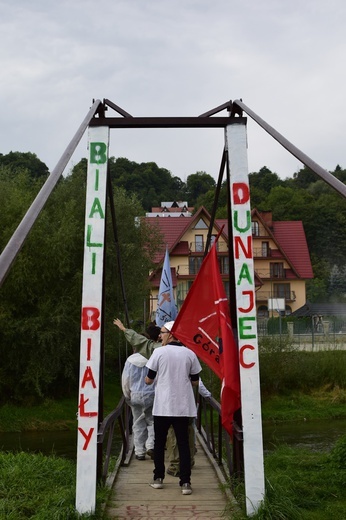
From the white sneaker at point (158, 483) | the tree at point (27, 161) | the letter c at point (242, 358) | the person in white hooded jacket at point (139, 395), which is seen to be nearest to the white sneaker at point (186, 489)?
the white sneaker at point (158, 483)

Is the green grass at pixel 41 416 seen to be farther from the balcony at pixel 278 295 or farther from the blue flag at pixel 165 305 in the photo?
the balcony at pixel 278 295

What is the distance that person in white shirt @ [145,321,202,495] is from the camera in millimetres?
6930

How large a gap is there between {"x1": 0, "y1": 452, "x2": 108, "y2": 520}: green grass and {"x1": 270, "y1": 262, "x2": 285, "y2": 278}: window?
48.0 metres

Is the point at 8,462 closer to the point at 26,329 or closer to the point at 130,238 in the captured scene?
the point at 26,329

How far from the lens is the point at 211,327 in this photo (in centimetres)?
713

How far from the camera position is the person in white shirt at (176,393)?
693 centimetres

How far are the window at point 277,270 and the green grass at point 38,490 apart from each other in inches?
1888

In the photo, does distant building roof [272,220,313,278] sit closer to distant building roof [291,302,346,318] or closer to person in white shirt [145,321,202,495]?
distant building roof [291,302,346,318]

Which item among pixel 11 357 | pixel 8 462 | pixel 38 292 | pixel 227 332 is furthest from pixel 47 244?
pixel 227 332

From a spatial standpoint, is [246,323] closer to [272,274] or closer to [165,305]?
[165,305]

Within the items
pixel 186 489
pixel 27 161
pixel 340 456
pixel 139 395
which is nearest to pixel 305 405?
pixel 340 456

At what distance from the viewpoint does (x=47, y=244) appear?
27578 mm

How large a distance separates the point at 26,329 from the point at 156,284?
1993 centimetres

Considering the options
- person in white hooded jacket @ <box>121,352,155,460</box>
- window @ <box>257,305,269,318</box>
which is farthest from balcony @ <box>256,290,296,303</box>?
person in white hooded jacket @ <box>121,352,155,460</box>
